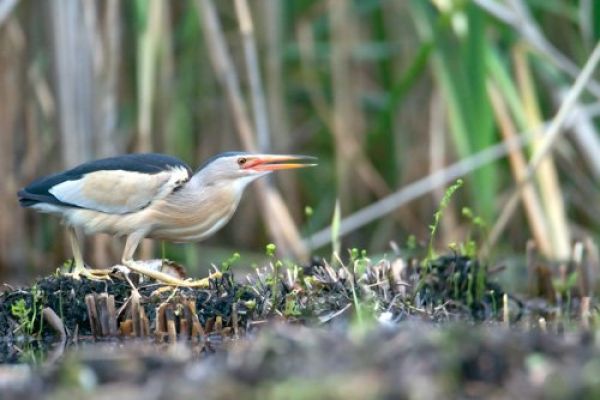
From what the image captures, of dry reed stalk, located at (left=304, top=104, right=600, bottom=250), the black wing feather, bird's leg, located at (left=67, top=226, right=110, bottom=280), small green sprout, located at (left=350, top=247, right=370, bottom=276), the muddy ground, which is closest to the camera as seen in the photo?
the muddy ground

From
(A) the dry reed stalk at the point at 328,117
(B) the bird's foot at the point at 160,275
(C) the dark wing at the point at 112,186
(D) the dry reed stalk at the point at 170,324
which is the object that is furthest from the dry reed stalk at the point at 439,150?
(D) the dry reed stalk at the point at 170,324

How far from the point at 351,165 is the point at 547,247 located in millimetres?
2208

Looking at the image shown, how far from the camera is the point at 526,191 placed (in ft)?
23.3

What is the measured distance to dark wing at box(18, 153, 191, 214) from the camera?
5633 millimetres

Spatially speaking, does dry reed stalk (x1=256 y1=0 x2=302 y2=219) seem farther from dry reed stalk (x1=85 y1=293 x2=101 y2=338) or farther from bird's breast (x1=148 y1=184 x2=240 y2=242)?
dry reed stalk (x1=85 y1=293 x2=101 y2=338)

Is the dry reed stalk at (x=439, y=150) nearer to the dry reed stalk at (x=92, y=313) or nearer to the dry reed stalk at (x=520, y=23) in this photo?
the dry reed stalk at (x=520, y=23)

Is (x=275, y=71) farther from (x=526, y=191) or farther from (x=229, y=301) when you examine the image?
(x=229, y=301)

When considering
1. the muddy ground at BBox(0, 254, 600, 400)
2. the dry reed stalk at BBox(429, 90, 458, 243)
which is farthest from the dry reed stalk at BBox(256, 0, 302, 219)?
the muddy ground at BBox(0, 254, 600, 400)

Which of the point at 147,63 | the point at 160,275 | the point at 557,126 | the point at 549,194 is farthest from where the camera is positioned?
the point at 147,63

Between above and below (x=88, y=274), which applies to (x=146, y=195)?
above

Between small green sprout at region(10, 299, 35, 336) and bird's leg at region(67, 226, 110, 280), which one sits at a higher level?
bird's leg at region(67, 226, 110, 280)

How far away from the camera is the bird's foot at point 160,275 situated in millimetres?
5215

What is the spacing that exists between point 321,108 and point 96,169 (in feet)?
11.7

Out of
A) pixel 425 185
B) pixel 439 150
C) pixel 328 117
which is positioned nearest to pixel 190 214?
pixel 425 185
